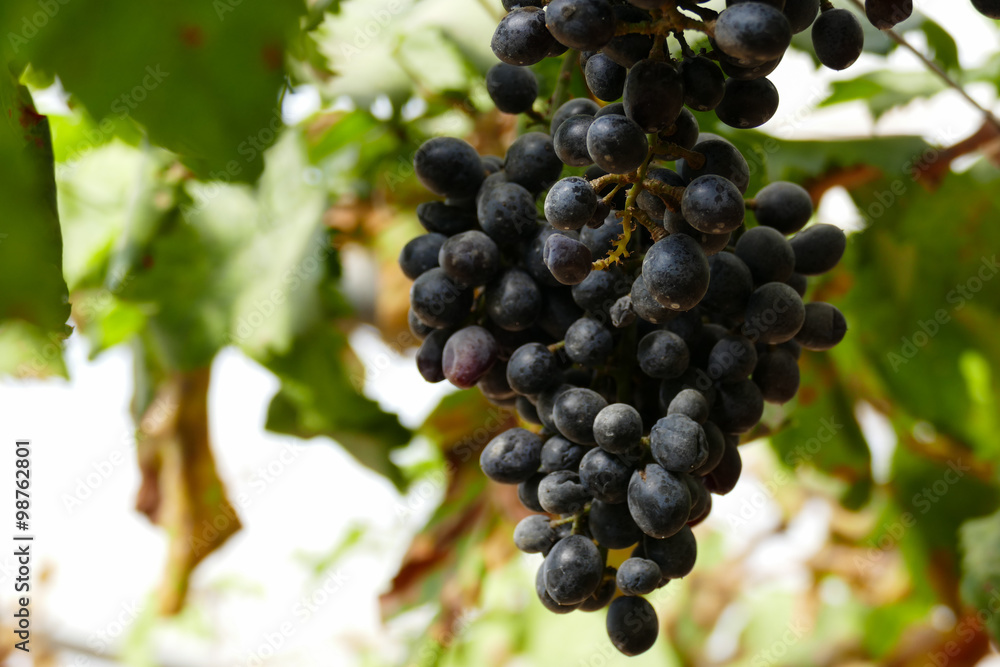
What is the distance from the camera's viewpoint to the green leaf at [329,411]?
109 centimetres

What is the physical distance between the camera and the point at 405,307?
136 centimetres

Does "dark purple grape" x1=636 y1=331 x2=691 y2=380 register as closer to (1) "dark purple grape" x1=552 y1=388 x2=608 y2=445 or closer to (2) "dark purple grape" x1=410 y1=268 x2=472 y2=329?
(1) "dark purple grape" x1=552 y1=388 x2=608 y2=445

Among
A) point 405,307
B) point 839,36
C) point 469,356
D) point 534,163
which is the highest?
point 839,36

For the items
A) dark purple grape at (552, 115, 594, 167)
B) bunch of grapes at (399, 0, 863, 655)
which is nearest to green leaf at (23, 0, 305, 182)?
bunch of grapes at (399, 0, 863, 655)

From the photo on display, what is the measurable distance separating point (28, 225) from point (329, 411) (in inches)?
22.5

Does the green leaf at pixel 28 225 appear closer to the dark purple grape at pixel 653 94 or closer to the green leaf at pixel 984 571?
the dark purple grape at pixel 653 94

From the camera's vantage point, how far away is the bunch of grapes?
0.43 m

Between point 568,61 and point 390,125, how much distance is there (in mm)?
541

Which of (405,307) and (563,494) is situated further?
(405,307)

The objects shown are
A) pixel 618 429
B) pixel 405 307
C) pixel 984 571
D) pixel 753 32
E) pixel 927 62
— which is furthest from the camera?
pixel 405 307

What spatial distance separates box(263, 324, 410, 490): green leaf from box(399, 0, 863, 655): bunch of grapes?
477 millimetres

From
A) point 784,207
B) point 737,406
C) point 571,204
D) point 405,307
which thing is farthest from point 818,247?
point 405,307

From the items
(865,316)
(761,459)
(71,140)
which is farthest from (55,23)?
(761,459)

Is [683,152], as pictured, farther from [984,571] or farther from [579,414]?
[984,571]
